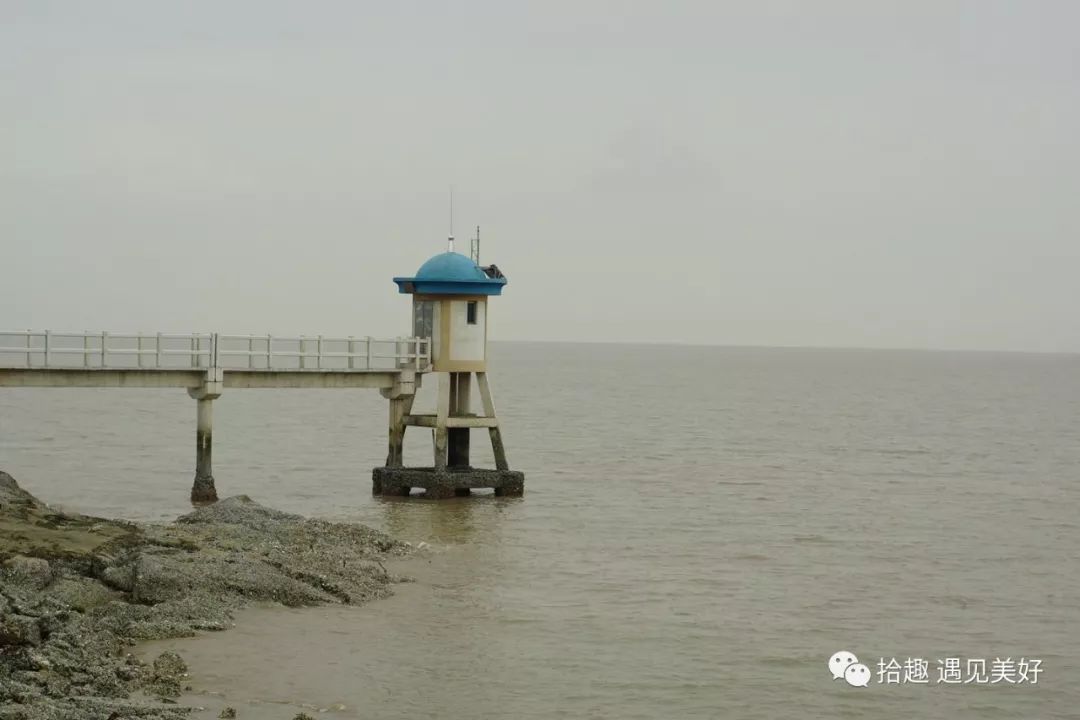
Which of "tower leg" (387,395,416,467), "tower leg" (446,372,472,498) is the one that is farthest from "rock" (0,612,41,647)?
"tower leg" (446,372,472,498)

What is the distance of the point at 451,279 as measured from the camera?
117 ft

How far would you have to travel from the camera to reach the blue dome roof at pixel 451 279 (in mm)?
35688

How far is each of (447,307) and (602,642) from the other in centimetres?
1521

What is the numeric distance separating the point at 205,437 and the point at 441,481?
17.3 ft

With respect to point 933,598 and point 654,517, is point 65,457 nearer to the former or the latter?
point 654,517

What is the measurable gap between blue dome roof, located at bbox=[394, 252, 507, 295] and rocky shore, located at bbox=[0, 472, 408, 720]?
8.72 meters

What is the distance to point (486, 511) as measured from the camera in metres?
34.2

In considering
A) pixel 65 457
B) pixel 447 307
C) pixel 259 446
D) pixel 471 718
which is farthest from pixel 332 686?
pixel 259 446

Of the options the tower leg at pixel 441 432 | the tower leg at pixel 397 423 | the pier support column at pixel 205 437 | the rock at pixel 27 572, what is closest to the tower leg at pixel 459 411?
the tower leg at pixel 441 432

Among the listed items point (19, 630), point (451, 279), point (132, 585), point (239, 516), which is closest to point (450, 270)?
point (451, 279)

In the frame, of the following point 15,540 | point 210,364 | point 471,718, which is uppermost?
point 210,364

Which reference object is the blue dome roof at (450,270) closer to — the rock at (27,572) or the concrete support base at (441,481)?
the concrete support base at (441,481)

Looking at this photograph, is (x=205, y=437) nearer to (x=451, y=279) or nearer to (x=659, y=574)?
(x=451, y=279)

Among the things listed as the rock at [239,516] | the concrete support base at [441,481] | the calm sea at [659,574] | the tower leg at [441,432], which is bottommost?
the calm sea at [659,574]
